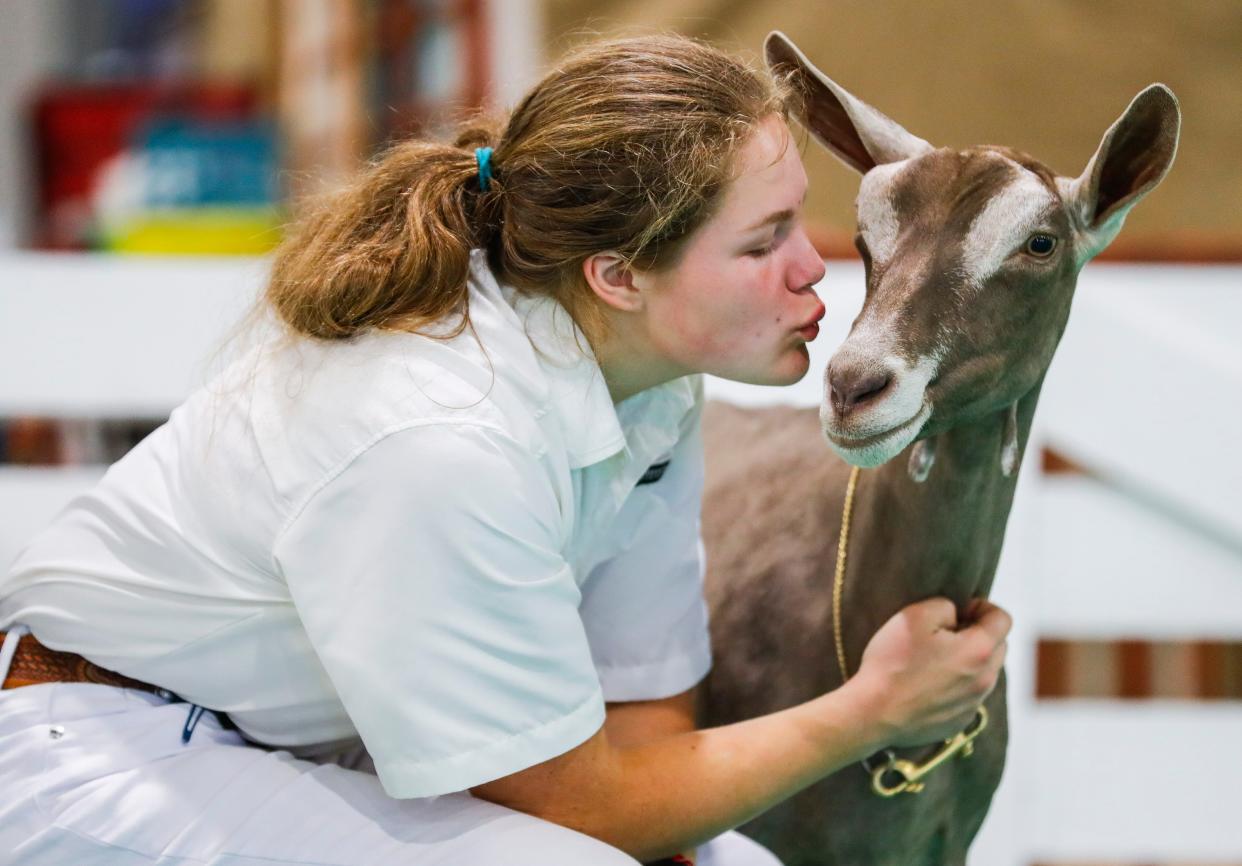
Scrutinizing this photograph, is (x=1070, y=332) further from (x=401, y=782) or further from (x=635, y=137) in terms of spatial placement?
(x=401, y=782)

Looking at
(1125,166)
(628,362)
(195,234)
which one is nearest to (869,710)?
(628,362)

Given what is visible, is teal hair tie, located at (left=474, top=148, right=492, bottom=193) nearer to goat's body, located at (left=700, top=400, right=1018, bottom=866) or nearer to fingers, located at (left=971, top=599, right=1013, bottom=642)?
goat's body, located at (left=700, top=400, right=1018, bottom=866)

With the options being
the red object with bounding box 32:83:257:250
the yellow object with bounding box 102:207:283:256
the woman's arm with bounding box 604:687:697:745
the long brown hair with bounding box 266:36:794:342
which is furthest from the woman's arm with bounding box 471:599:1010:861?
the red object with bounding box 32:83:257:250

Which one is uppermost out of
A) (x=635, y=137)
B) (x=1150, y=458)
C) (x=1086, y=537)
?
(x=635, y=137)

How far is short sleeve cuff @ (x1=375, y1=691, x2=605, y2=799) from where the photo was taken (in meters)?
0.88

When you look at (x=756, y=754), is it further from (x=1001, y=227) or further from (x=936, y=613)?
(x=1001, y=227)

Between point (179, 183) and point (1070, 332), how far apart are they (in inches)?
82.6

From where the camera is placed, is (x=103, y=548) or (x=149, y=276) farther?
(x=149, y=276)

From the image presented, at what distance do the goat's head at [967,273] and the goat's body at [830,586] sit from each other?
0.08 m

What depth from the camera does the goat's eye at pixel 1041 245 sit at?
2.90 ft

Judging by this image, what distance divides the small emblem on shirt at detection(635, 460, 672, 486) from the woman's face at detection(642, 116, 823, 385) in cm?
14

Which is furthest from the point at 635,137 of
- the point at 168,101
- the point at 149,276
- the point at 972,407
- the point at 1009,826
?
the point at 168,101

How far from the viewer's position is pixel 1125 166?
89 cm

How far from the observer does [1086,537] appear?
165 centimetres
